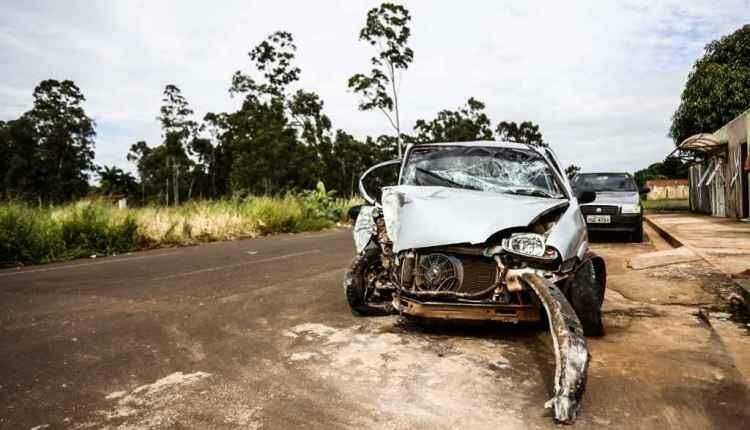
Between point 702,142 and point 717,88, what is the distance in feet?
27.3

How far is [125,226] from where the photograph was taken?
12.4 m

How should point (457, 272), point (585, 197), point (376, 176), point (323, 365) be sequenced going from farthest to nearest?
point (376, 176) < point (585, 197) < point (457, 272) < point (323, 365)

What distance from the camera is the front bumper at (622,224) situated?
1199 centimetres

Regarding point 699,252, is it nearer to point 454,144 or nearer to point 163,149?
point 454,144

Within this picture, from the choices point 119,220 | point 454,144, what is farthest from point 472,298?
point 119,220

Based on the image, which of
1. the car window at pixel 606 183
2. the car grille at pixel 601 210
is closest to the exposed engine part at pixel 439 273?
the car grille at pixel 601 210

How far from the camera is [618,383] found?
3434 mm

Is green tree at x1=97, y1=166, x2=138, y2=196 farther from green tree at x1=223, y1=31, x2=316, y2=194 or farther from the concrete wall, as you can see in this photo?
the concrete wall

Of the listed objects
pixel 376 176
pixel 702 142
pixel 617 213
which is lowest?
pixel 617 213

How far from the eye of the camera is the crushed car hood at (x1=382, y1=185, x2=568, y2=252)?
4.18 meters

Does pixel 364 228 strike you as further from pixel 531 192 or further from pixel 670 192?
pixel 670 192

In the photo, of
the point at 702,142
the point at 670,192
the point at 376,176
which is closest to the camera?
the point at 376,176

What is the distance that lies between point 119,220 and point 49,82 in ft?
133

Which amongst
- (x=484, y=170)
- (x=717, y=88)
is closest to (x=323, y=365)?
(x=484, y=170)
